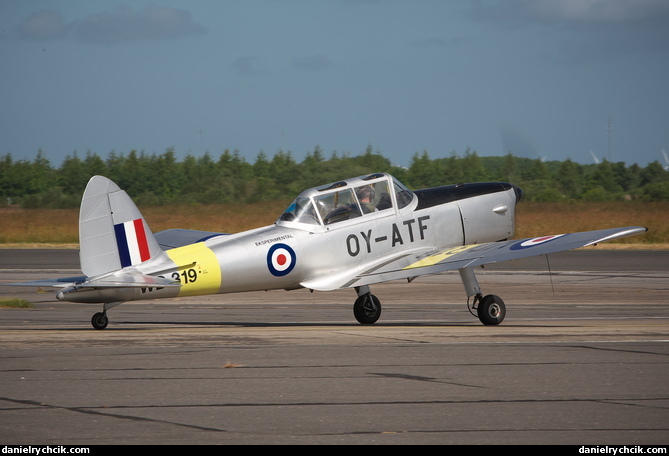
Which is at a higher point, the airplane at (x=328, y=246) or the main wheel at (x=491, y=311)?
the airplane at (x=328, y=246)

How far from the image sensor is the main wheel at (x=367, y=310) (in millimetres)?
14367

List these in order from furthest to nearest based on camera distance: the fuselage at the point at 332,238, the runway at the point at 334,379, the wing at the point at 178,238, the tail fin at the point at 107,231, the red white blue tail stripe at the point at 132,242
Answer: the wing at the point at 178,238
the fuselage at the point at 332,238
the red white blue tail stripe at the point at 132,242
the tail fin at the point at 107,231
the runway at the point at 334,379

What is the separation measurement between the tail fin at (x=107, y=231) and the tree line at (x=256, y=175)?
203 feet

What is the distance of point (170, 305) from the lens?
1870 cm

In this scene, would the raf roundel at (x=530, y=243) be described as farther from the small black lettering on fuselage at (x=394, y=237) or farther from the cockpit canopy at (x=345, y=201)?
the cockpit canopy at (x=345, y=201)

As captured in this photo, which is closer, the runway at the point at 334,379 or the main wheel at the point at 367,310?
the runway at the point at 334,379

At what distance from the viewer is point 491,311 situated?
13688 millimetres

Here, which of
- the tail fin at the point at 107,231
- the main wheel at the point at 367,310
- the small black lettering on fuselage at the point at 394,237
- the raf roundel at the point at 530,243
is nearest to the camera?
the tail fin at the point at 107,231

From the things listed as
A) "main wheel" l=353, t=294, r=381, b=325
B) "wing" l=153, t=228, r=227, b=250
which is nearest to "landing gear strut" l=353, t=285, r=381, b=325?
"main wheel" l=353, t=294, r=381, b=325

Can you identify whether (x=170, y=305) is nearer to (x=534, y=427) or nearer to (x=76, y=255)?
(x=534, y=427)

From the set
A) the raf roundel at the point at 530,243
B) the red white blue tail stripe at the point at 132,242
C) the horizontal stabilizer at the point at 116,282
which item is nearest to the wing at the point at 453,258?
the raf roundel at the point at 530,243

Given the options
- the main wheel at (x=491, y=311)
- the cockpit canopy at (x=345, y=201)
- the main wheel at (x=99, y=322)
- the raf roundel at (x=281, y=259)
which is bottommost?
the main wheel at (x=491, y=311)

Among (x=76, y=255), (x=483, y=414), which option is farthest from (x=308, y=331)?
(x=76, y=255)

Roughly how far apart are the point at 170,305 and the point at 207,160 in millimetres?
81977
